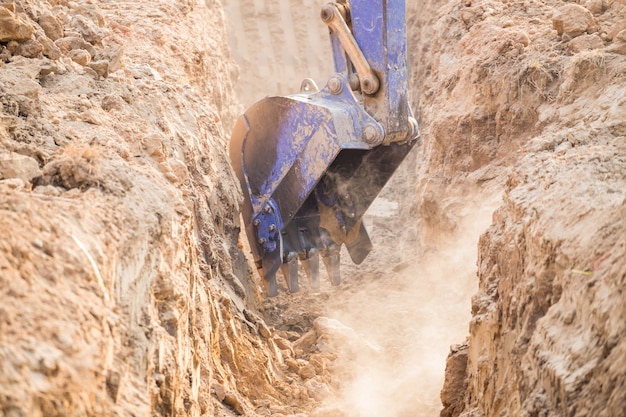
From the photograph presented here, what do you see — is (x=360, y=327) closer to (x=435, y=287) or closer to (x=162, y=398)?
(x=435, y=287)

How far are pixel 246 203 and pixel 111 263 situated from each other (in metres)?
3.90

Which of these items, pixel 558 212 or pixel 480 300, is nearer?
pixel 558 212

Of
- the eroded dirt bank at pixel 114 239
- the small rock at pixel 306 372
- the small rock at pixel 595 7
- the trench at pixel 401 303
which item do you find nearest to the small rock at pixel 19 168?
the eroded dirt bank at pixel 114 239

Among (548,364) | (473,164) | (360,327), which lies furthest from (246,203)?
(548,364)

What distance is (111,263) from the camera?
241 centimetres

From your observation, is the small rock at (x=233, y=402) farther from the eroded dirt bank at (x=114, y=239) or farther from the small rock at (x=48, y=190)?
the small rock at (x=48, y=190)

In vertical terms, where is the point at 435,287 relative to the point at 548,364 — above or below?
below

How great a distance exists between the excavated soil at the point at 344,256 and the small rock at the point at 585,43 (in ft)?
0.05

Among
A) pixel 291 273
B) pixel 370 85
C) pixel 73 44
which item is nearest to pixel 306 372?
pixel 291 273

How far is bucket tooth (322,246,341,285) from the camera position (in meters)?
6.49

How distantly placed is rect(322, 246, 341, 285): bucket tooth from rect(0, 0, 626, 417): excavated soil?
23 cm

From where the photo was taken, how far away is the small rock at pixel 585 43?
5.41 m

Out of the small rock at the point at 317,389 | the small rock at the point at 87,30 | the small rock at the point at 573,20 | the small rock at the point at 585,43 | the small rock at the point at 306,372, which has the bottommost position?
the small rock at the point at 306,372

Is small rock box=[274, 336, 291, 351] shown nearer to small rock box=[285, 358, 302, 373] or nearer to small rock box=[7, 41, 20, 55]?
small rock box=[285, 358, 302, 373]
